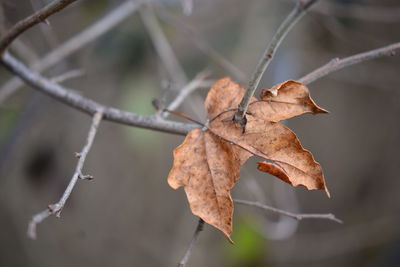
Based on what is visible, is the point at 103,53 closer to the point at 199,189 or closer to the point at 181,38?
the point at 181,38

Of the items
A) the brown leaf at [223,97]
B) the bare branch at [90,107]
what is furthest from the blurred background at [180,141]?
the brown leaf at [223,97]

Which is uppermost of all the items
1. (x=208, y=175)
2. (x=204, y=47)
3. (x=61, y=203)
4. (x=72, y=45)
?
(x=204, y=47)

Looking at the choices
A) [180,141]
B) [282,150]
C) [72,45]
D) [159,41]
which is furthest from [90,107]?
[180,141]

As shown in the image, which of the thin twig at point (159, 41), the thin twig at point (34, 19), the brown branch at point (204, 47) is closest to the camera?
the thin twig at point (34, 19)

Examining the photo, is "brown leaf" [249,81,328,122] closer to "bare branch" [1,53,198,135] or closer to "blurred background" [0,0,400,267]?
"bare branch" [1,53,198,135]

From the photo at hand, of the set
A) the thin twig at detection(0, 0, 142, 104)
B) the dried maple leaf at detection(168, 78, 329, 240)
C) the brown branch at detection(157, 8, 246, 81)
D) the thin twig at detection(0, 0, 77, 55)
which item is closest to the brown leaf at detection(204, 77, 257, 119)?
the dried maple leaf at detection(168, 78, 329, 240)

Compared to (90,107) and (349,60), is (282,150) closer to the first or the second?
(349,60)

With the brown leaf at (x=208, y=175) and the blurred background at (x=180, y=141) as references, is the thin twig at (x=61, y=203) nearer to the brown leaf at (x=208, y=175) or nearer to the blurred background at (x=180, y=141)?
the brown leaf at (x=208, y=175)
